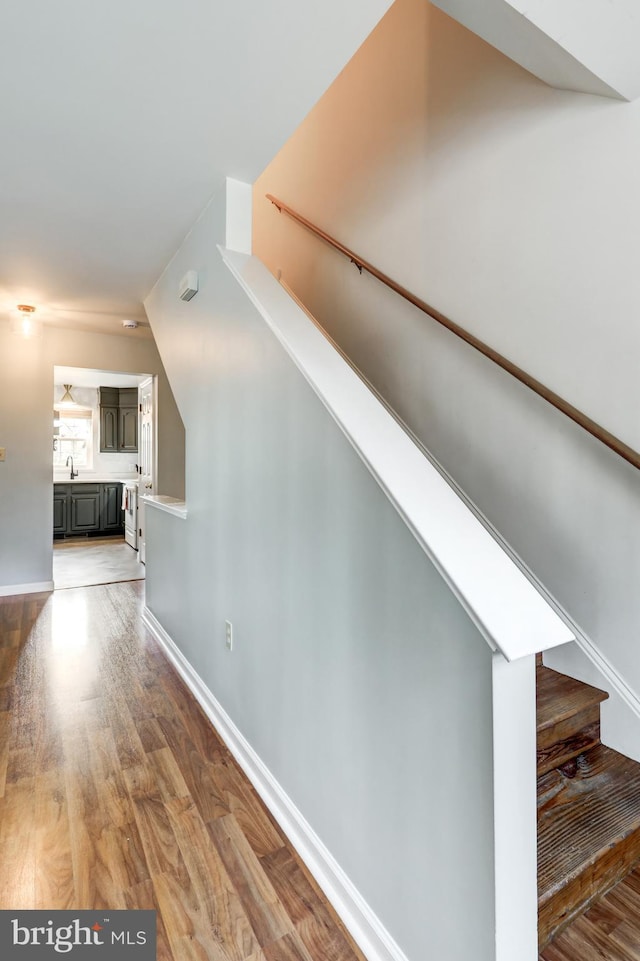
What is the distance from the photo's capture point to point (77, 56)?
52.4 inches

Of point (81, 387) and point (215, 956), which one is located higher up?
point (81, 387)

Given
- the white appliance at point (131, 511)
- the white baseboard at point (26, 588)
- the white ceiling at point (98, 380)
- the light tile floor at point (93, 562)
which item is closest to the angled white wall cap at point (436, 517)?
the white baseboard at point (26, 588)

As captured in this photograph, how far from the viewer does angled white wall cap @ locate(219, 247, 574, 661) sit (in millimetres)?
822

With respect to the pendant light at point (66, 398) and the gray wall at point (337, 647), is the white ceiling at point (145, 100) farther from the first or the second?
the pendant light at point (66, 398)

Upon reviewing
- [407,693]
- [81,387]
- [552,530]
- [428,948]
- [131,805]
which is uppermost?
[81,387]

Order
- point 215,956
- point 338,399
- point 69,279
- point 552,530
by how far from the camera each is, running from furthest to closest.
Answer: point 69,279 < point 552,530 < point 338,399 < point 215,956

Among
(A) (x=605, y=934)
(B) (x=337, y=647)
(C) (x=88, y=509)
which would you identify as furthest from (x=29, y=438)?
(A) (x=605, y=934)

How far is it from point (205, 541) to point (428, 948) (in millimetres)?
1615

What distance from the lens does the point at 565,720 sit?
1.46 m

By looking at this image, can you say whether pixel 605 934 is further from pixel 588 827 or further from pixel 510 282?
pixel 510 282

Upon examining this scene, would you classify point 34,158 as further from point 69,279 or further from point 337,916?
point 337,916

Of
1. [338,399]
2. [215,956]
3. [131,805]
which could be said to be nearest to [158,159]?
[338,399]

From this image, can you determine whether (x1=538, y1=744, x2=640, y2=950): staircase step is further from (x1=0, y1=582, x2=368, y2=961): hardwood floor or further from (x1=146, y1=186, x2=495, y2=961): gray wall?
(x1=0, y1=582, x2=368, y2=961): hardwood floor

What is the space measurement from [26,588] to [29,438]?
129 cm
